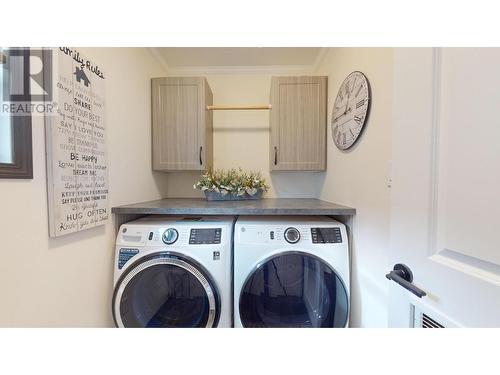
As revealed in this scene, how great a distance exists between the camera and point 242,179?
1662mm

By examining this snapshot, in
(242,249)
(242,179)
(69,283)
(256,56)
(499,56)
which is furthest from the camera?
(256,56)

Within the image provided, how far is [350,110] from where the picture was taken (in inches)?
48.1

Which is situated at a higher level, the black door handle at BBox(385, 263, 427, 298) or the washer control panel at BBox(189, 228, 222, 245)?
the black door handle at BBox(385, 263, 427, 298)

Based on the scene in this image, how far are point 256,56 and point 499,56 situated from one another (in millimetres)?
1731

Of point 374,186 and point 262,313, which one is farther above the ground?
point 374,186

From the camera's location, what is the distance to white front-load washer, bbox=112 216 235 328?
44.0 inches

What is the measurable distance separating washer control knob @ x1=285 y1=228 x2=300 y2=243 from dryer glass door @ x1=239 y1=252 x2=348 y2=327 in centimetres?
8

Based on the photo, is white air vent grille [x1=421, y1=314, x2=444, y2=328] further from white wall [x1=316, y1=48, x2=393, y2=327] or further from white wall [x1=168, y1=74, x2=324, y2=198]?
white wall [x1=168, y1=74, x2=324, y2=198]

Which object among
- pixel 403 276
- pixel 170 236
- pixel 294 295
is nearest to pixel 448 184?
pixel 403 276

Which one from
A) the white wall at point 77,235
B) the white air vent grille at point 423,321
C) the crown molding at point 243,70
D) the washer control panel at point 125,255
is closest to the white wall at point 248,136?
the crown molding at point 243,70

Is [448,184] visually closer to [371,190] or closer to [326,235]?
[371,190]

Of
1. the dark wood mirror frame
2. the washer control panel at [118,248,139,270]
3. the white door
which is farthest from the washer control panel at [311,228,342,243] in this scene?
the dark wood mirror frame
